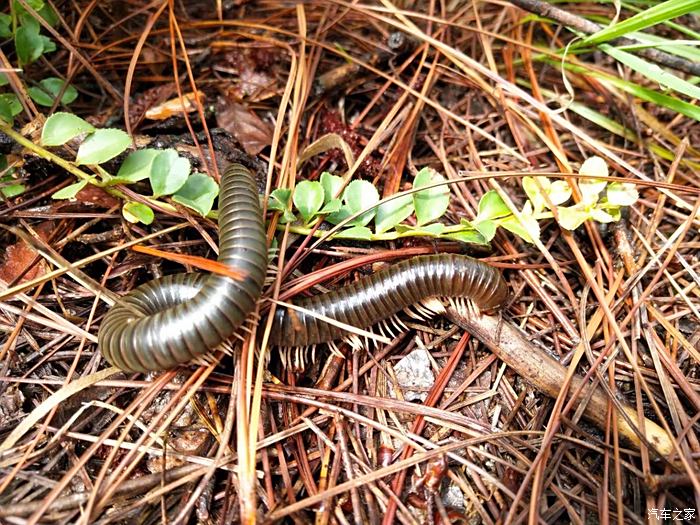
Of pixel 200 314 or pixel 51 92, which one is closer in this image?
pixel 200 314

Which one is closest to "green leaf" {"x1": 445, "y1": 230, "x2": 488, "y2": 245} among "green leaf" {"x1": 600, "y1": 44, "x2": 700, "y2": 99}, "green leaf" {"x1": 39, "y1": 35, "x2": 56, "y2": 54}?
"green leaf" {"x1": 600, "y1": 44, "x2": 700, "y2": 99}

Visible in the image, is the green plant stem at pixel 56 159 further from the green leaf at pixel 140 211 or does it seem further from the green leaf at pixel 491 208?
the green leaf at pixel 491 208

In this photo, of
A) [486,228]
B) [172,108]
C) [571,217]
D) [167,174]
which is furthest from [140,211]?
[571,217]

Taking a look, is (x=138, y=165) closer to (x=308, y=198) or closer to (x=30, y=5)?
(x=308, y=198)

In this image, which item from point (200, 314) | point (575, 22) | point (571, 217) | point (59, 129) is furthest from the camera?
point (575, 22)

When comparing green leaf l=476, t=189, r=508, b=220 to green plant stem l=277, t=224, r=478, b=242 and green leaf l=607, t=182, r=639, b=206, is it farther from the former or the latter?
green leaf l=607, t=182, r=639, b=206
